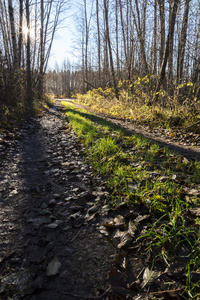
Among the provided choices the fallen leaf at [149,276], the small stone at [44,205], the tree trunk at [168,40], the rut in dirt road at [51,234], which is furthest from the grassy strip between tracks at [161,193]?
the tree trunk at [168,40]

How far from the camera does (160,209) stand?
189cm

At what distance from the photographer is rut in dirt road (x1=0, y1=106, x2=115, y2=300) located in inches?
49.6

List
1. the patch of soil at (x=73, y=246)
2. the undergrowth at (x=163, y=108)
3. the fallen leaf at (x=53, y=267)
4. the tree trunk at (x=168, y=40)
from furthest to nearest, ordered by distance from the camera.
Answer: the tree trunk at (x=168, y=40), the undergrowth at (x=163, y=108), the fallen leaf at (x=53, y=267), the patch of soil at (x=73, y=246)

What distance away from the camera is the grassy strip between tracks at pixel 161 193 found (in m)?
1.43

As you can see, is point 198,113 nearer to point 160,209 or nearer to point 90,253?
point 160,209

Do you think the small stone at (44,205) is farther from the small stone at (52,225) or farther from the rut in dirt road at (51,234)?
the small stone at (52,225)

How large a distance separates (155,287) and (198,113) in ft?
19.1

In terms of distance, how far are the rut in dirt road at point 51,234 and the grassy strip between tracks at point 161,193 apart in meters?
0.34

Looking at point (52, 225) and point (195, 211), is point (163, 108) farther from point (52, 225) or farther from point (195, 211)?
point (52, 225)

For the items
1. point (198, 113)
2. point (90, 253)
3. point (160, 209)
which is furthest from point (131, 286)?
point (198, 113)

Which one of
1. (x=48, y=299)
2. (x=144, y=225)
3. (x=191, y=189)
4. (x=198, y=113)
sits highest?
(x=198, y=113)

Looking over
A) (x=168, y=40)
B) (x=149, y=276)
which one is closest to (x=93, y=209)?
(x=149, y=276)

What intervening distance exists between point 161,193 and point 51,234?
51.7 inches

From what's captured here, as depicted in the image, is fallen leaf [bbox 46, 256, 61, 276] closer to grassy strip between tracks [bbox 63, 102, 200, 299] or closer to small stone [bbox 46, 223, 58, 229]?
small stone [bbox 46, 223, 58, 229]
